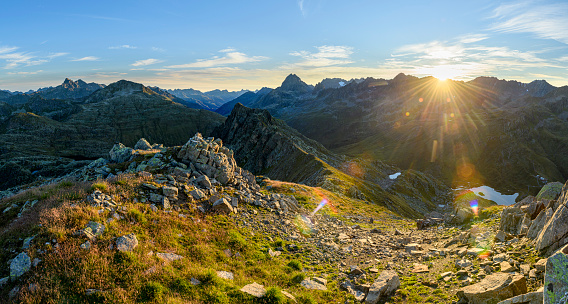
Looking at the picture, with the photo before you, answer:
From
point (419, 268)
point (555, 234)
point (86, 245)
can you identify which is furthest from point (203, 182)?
point (555, 234)

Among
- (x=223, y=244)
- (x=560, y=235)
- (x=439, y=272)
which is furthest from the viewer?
(x=223, y=244)

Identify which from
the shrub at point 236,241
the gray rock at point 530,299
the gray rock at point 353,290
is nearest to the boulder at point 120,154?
the shrub at point 236,241

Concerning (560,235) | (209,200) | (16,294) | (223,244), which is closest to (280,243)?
(223,244)

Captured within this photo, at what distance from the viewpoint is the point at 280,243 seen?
21406mm

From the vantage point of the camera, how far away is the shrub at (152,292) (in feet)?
35.8

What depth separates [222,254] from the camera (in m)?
16.6

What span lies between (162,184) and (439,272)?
22.9 m

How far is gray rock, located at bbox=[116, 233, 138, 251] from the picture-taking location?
1312 cm

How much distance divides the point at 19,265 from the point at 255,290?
36.0 feet

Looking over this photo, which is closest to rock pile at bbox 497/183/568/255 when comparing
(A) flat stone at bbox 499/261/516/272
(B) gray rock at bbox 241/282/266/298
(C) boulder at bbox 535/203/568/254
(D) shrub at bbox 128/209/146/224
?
(C) boulder at bbox 535/203/568/254

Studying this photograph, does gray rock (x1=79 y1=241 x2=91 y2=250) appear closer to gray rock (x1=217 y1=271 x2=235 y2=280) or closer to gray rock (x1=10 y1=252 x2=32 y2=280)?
gray rock (x1=10 y1=252 x2=32 y2=280)

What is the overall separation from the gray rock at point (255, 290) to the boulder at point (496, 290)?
34.5ft

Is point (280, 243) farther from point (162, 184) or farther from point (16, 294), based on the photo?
point (16, 294)

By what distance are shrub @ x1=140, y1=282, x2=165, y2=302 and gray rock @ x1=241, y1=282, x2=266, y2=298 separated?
12.9 feet
